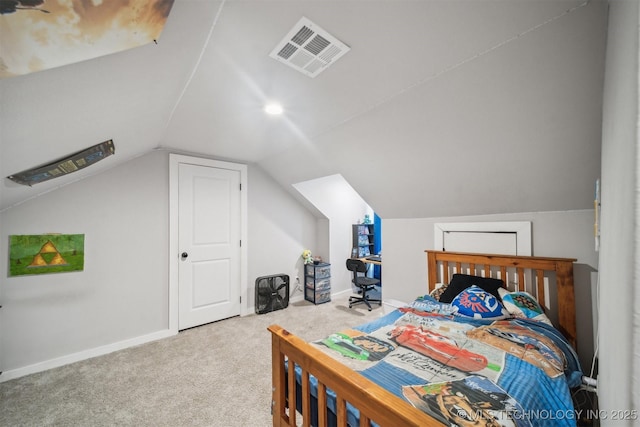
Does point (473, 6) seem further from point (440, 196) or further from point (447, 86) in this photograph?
point (440, 196)

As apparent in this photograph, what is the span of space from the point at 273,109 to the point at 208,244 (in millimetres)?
2103

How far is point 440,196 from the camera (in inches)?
102

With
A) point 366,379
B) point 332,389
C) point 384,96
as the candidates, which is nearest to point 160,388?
point 332,389

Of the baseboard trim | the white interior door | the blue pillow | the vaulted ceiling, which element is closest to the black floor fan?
the white interior door

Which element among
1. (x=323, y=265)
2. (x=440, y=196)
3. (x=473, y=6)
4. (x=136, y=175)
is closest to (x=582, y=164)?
(x=440, y=196)

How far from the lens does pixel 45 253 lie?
2352 mm

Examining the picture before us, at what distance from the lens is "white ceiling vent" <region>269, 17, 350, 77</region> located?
1.25 m

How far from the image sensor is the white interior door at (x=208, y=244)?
317 centimetres

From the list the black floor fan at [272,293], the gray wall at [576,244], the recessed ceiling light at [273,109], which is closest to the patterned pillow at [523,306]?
the gray wall at [576,244]

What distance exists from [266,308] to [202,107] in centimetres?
280

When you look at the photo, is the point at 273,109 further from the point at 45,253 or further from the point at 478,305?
the point at 45,253

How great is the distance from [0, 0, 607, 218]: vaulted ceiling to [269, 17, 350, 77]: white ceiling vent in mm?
40

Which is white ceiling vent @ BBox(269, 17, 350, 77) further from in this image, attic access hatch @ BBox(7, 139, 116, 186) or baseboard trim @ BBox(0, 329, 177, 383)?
baseboard trim @ BBox(0, 329, 177, 383)

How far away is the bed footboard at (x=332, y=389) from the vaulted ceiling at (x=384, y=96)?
1.49 m
